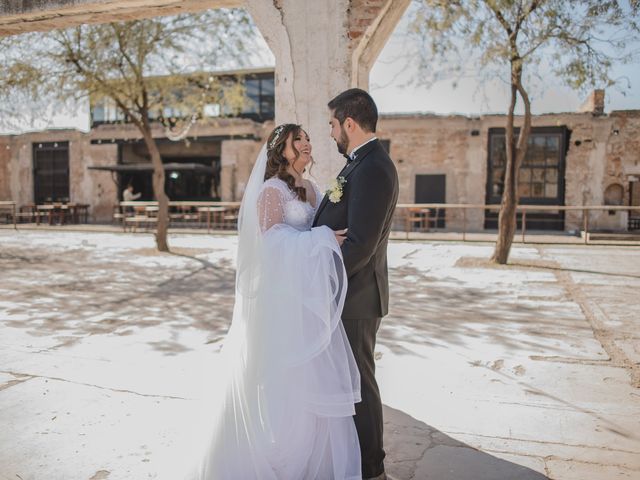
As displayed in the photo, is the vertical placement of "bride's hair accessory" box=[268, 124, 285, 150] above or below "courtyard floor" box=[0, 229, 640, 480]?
above

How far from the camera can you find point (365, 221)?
2410 millimetres

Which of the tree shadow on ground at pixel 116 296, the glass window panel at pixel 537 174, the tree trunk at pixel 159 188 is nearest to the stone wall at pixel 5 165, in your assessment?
the tree shadow on ground at pixel 116 296

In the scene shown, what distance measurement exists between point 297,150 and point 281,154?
0.08 metres

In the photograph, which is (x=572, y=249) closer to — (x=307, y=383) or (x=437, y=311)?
(x=437, y=311)

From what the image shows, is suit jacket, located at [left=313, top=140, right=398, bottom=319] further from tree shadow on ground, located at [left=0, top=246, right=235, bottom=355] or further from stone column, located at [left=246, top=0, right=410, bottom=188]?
tree shadow on ground, located at [left=0, top=246, right=235, bottom=355]

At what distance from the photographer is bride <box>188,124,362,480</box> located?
8.05 feet

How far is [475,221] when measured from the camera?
64.6ft

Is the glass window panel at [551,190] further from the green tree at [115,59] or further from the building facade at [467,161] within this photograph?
the green tree at [115,59]

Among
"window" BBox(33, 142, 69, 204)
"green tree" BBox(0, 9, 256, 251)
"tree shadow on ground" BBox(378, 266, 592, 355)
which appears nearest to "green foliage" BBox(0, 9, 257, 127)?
"green tree" BBox(0, 9, 256, 251)

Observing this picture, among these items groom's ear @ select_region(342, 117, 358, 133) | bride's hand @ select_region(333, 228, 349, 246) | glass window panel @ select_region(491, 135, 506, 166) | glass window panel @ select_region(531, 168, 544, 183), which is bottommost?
bride's hand @ select_region(333, 228, 349, 246)

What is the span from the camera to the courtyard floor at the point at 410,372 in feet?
9.41

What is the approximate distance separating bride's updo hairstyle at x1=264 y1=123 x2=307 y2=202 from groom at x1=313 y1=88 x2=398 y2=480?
0.73 ft

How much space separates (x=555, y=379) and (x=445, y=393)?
906 mm

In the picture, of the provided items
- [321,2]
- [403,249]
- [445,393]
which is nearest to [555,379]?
[445,393]
